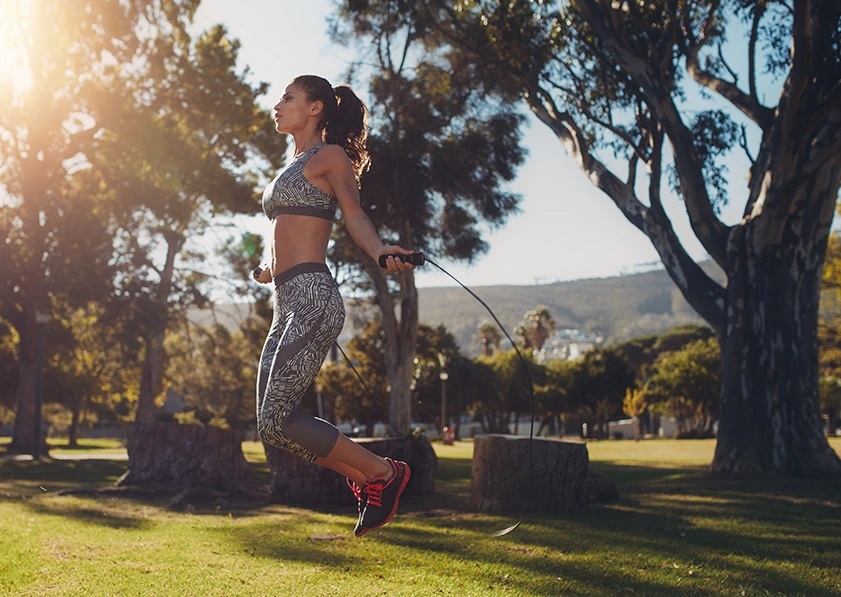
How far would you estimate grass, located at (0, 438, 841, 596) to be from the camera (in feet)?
15.5

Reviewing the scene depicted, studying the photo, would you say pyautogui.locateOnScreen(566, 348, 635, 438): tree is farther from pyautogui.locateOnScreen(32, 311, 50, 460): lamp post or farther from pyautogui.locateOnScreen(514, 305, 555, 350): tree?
pyautogui.locateOnScreen(32, 311, 50, 460): lamp post

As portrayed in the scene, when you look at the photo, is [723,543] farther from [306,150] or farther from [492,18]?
[492,18]

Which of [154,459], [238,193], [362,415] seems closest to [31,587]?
[154,459]

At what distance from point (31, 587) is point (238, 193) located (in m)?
20.9

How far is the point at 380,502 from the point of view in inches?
165

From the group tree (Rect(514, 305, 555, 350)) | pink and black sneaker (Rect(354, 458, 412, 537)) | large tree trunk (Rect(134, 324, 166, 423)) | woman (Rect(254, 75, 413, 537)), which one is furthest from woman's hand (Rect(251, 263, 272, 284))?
tree (Rect(514, 305, 555, 350))

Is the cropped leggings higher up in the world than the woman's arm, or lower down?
lower down

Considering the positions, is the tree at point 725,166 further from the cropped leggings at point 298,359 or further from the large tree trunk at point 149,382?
the large tree trunk at point 149,382

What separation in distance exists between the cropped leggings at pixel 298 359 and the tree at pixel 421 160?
17.3 meters

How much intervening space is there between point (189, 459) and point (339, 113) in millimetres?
7768

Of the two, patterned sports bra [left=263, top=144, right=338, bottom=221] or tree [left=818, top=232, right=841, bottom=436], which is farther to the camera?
tree [left=818, top=232, right=841, bottom=436]

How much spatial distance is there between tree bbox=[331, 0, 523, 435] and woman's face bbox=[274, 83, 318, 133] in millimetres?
16743

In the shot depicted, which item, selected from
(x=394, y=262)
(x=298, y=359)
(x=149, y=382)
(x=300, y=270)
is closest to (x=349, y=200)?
(x=300, y=270)

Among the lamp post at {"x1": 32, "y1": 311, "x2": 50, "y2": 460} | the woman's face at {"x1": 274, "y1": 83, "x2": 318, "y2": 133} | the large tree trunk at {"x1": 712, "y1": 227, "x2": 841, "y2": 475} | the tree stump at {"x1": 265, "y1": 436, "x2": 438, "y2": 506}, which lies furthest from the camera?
the lamp post at {"x1": 32, "y1": 311, "x2": 50, "y2": 460}
